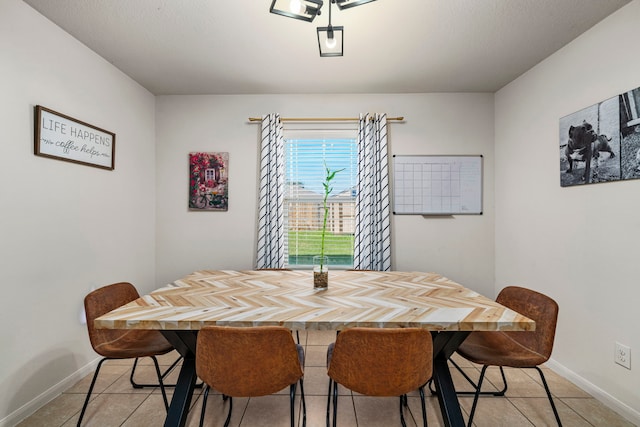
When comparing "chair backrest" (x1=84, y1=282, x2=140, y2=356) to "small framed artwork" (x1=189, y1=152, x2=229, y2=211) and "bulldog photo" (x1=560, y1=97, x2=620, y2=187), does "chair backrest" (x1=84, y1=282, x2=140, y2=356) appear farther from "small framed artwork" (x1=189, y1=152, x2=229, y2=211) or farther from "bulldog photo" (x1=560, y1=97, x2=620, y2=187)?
"bulldog photo" (x1=560, y1=97, x2=620, y2=187)

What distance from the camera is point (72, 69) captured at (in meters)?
2.19

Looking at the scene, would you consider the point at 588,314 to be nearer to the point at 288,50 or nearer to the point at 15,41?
the point at 288,50

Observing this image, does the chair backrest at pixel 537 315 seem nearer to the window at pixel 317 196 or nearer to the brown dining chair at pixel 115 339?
the window at pixel 317 196

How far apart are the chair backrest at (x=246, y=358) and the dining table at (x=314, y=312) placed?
87 mm

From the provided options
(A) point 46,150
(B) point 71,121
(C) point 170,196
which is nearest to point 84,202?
(A) point 46,150

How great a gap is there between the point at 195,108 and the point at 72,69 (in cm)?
116

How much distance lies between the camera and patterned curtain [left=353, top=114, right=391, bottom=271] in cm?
311

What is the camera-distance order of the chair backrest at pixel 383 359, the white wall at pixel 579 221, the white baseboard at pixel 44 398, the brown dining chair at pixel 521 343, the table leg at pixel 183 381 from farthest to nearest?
the white wall at pixel 579 221 → the white baseboard at pixel 44 398 → the brown dining chair at pixel 521 343 → the table leg at pixel 183 381 → the chair backrest at pixel 383 359

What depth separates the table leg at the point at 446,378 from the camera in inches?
56.7

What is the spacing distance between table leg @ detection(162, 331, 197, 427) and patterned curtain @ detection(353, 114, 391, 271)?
1.98m

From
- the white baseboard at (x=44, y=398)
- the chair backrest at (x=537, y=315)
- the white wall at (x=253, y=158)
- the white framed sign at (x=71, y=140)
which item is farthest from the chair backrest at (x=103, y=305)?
the chair backrest at (x=537, y=315)

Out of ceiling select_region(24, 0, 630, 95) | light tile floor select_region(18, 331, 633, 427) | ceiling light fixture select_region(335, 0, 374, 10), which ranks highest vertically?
ceiling select_region(24, 0, 630, 95)

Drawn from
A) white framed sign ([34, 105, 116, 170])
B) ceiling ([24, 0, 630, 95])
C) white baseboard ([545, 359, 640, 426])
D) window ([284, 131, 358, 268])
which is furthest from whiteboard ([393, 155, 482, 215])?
Result: white framed sign ([34, 105, 116, 170])

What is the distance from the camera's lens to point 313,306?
145 centimetres
